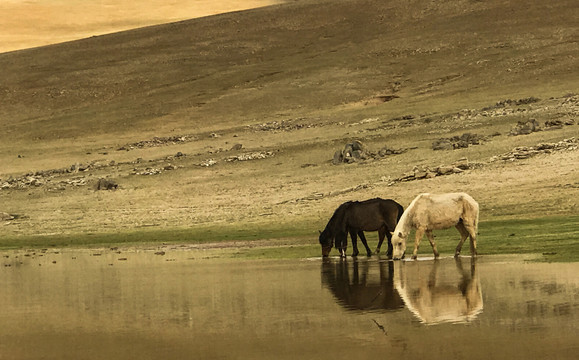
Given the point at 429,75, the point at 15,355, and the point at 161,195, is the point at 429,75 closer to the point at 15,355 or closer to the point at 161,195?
the point at 161,195

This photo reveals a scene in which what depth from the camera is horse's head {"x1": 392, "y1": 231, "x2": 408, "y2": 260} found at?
26188 mm

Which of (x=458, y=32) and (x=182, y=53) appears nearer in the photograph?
(x=458, y=32)

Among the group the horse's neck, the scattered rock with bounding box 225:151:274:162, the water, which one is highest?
the scattered rock with bounding box 225:151:274:162

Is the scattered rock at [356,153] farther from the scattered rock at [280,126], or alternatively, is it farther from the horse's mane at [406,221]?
the horse's mane at [406,221]

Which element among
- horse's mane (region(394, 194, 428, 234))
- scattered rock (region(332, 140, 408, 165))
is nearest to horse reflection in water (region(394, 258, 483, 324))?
horse's mane (region(394, 194, 428, 234))

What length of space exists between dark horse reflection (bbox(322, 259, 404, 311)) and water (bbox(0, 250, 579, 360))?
36 millimetres

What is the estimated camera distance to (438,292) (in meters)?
18.6

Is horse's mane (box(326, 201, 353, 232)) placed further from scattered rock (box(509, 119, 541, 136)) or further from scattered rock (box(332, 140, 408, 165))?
scattered rock (box(509, 119, 541, 136))

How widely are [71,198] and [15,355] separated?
40862 millimetres

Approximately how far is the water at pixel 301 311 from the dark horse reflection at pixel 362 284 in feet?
0.12

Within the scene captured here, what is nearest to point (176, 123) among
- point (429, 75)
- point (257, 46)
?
point (429, 75)

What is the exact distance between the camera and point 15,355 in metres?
14.0

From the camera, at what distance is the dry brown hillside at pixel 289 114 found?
4694cm

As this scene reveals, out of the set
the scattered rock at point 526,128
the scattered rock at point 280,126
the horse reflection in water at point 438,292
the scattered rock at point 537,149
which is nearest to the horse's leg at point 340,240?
the horse reflection in water at point 438,292
